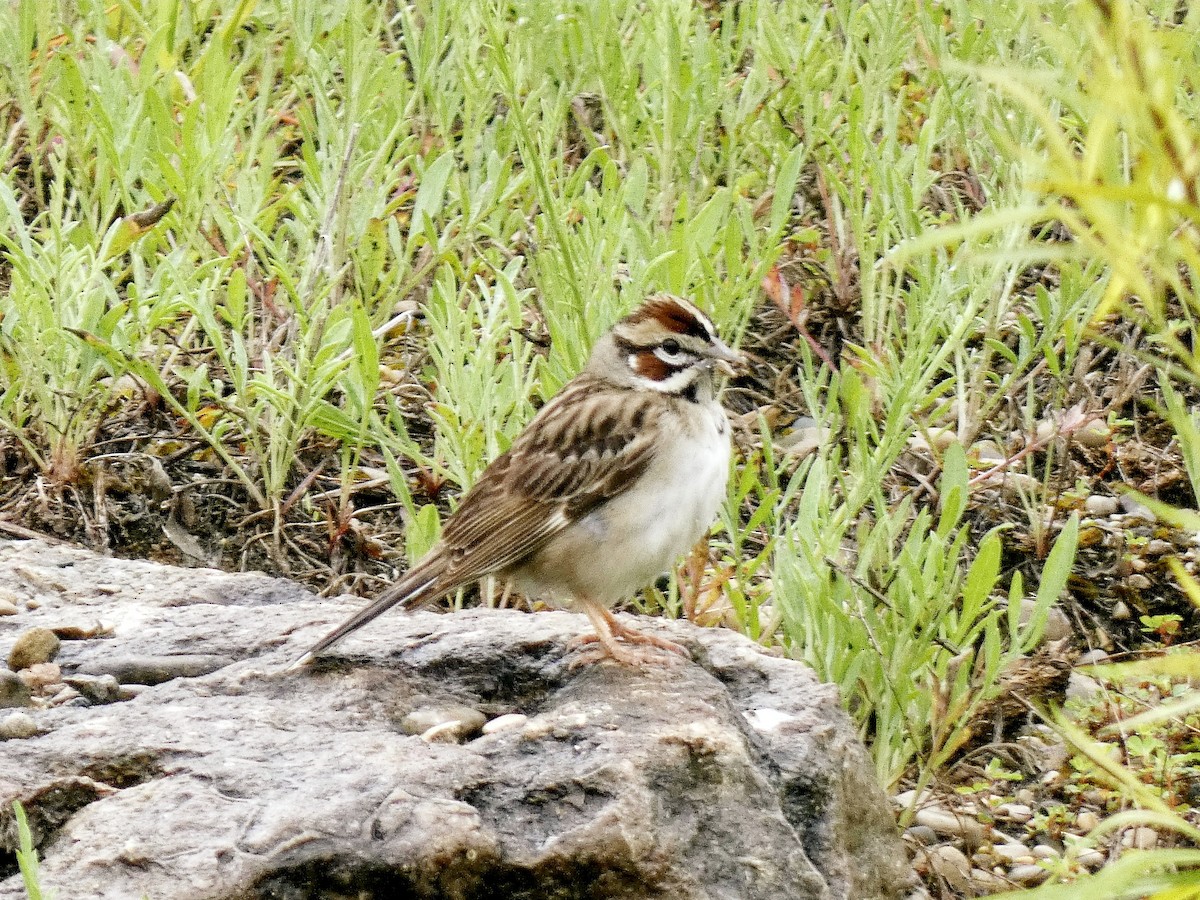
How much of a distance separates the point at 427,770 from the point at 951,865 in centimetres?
147

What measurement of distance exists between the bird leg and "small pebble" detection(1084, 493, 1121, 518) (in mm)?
1997

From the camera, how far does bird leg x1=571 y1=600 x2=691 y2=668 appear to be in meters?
3.76

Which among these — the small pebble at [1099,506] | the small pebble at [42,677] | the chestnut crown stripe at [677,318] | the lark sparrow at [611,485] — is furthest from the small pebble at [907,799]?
the small pebble at [42,677]

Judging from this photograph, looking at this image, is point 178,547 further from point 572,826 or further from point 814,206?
point 814,206

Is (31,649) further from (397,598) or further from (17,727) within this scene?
(397,598)

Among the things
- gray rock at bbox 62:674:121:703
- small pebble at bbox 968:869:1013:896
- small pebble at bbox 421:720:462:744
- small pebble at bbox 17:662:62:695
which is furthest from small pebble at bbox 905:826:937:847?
small pebble at bbox 17:662:62:695

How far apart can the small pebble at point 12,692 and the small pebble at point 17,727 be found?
12cm

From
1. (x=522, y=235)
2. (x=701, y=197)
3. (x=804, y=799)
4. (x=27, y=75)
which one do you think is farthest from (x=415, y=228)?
(x=804, y=799)

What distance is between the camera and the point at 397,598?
13.0 feet

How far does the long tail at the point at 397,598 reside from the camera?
3.73 metres

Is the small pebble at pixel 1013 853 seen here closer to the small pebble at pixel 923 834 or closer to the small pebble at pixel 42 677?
the small pebble at pixel 923 834

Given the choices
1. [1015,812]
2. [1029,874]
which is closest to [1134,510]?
[1015,812]

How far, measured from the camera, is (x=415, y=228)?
5.71m

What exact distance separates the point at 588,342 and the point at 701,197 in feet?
5.39
